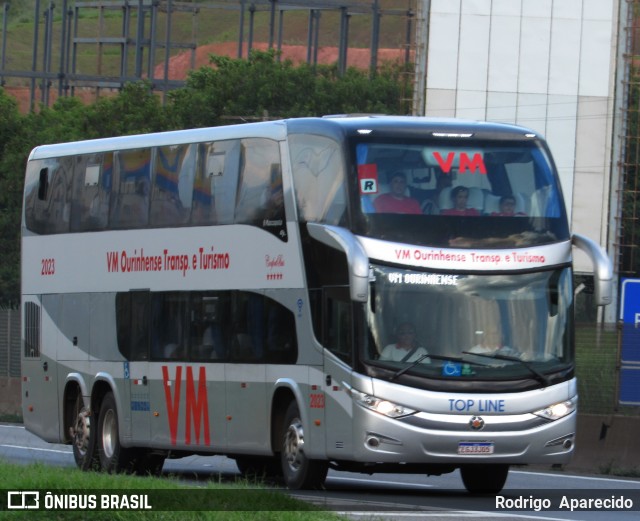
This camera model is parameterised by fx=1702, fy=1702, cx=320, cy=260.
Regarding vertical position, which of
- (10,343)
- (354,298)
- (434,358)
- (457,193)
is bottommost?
(10,343)

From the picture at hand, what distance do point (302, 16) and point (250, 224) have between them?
177 metres

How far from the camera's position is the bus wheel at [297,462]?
17.8 metres

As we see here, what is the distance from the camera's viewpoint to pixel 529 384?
55.8 ft

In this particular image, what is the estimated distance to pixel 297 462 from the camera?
1798cm

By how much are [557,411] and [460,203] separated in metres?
2.32

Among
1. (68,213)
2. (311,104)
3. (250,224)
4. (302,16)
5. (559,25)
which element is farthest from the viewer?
(302,16)

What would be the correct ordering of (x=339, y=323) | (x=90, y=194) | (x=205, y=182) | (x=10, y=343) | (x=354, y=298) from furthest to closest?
(x=10, y=343) < (x=90, y=194) < (x=205, y=182) < (x=339, y=323) < (x=354, y=298)

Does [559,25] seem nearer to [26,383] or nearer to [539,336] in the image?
[26,383]

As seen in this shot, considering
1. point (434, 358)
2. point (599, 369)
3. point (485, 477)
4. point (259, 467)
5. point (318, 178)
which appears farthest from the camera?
point (599, 369)

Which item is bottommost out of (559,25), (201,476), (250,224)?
(201,476)

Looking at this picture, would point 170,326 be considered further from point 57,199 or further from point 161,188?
point 57,199

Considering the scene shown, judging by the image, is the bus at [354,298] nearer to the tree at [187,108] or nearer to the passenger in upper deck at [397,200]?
the passenger in upper deck at [397,200]

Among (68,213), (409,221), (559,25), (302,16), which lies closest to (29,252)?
(68,213)

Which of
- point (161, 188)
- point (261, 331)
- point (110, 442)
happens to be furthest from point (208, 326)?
point (110, 442)
